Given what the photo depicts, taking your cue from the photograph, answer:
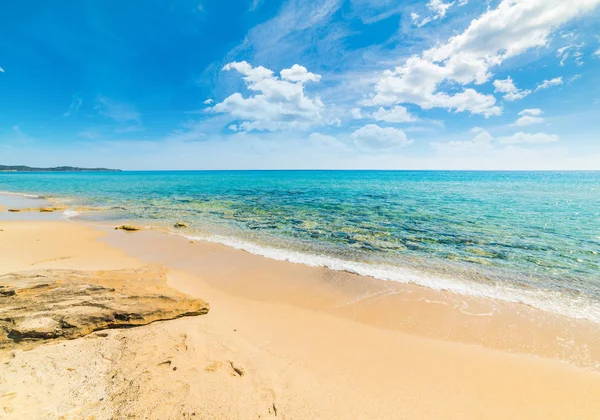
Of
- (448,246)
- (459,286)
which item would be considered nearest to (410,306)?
(459,286)

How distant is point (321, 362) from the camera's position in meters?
5.13

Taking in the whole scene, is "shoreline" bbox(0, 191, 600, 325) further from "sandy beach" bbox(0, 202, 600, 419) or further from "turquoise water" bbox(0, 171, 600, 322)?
"sandy beach" bbox(0, 202, 600, 419)

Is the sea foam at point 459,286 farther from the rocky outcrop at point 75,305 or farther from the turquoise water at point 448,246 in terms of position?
the rocky outcrop at point 75,305

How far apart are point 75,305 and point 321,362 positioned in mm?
5470

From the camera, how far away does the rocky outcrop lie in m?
5.05

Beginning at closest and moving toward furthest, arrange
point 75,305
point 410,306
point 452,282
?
point 75,305
point 410,306
point 452,282

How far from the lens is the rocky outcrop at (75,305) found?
5.05 metres

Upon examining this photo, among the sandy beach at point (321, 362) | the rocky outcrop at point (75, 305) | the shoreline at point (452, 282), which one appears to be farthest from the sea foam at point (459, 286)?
the rocky outcrop at point (75, 305)

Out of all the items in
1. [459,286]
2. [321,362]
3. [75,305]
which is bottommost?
[459,286]

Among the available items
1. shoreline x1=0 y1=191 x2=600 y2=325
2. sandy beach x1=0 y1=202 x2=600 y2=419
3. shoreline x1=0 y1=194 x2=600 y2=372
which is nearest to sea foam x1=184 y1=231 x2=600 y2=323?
shoreline x1=0 y1=191 x2=600 y2=325

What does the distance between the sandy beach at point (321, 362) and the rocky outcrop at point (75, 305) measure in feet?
0.76

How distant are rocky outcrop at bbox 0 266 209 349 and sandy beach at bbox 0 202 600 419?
0.76 feet

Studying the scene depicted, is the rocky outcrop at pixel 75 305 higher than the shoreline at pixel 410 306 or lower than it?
higher

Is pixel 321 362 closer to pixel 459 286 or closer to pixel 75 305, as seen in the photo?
pixel 75 305
